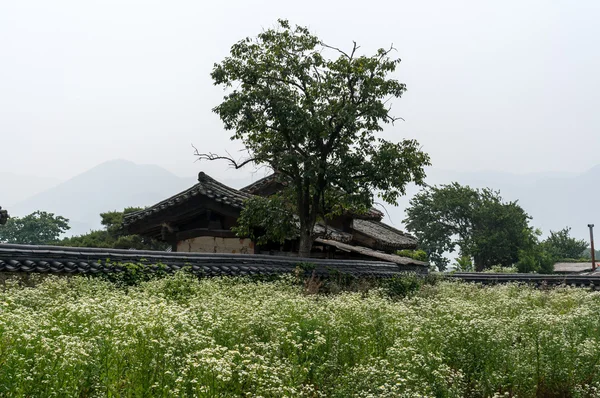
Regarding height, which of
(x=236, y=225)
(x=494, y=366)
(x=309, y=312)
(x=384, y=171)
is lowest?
(x=494, y=366)

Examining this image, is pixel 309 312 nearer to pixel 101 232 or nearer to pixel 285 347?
pixel 285 347

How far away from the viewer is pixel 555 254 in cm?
6372

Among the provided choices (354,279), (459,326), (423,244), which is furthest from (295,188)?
(423,244)

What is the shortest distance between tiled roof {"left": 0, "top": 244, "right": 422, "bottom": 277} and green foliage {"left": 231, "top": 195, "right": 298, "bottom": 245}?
142 cm

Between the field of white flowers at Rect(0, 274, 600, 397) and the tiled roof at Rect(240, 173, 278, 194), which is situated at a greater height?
the tiled roof at Rect(240, 173, 278, 194)

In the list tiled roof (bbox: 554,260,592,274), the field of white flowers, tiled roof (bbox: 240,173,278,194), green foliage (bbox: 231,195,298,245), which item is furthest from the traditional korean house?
tiled roof (bbox: 554,260,592,274)

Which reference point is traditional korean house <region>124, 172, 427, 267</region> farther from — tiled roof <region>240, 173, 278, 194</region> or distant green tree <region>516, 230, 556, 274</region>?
distant green tree <region>516, 230, 556, 274</region>

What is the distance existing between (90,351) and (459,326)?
163 inches

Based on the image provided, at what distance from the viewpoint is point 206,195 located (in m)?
18.1

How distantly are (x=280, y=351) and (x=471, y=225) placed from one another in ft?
175

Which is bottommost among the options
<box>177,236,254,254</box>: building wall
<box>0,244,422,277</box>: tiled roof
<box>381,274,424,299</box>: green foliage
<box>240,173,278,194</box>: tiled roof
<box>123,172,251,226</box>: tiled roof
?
<box>381,274,424,299</box>: green foliage

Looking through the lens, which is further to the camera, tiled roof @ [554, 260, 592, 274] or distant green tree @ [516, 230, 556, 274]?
tiled roof @ [554, 260, 592, 274]

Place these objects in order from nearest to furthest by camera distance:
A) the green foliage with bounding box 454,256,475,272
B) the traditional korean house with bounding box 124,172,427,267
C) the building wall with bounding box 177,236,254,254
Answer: the traditional korean house with bounding box 124,172,427,267, the building wall with bounding box 177,236,254,254, the green foliage with bounding box 454,256,475,272

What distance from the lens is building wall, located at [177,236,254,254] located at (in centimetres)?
1855
